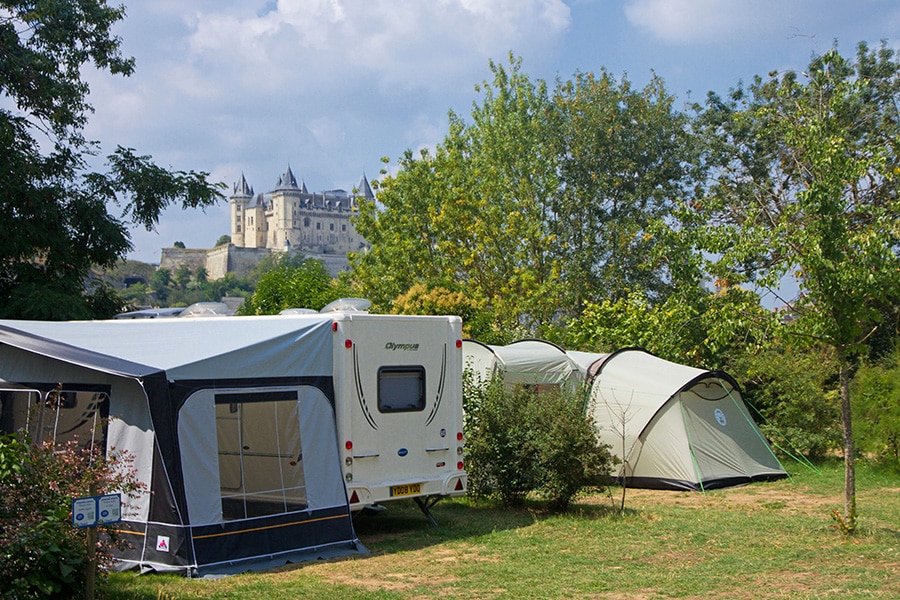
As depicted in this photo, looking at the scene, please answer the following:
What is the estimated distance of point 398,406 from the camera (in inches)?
394

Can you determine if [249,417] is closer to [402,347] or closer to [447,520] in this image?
[402,347]

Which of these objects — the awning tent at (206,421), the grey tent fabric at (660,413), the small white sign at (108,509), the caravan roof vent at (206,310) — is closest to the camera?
the small white sign at (108,509)

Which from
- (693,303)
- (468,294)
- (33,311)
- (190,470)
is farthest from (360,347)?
(468,294)

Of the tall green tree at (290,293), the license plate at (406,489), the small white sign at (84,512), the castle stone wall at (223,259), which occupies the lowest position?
the license plate at (406,489)

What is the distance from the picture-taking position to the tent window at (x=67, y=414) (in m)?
8.72

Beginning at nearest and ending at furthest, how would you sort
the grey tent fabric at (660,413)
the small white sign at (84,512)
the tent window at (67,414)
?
the small white sign at (84,512) < the tent window at (67,414) < the grey tent fabric at (660,413)

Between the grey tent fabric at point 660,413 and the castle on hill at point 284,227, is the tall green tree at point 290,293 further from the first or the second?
the castle on hill at point 284,227

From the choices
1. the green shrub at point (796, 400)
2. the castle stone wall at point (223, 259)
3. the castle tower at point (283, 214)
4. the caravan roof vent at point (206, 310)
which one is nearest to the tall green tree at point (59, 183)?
the caravan roof vent at point (206, 310)

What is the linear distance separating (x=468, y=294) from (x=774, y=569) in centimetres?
1724

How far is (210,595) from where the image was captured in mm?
7289

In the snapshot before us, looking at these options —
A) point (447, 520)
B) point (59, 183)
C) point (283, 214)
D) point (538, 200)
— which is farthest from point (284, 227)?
point (447, 520)

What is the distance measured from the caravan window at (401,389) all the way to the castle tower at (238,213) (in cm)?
17627

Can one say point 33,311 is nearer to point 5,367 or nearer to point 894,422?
point 5,367

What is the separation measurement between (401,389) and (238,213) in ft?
586
